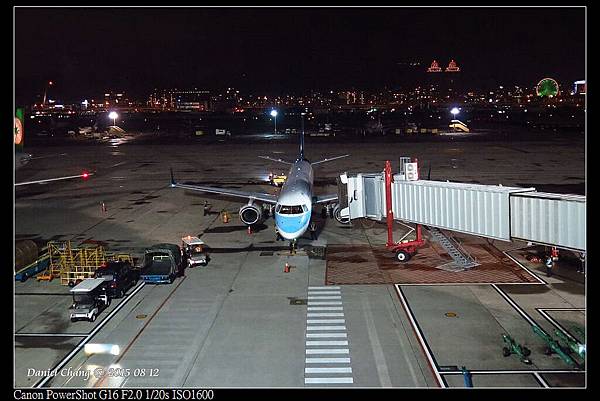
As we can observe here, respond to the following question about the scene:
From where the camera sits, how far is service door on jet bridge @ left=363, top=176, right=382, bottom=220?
37.3 metres

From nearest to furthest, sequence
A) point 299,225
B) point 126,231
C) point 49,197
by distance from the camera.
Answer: point 299,225, point 126,231, point 49,197

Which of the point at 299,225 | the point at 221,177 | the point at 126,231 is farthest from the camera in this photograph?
the point at 221,177

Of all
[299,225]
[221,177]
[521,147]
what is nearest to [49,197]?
[221,177]

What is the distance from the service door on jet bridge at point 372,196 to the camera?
37.3 meters

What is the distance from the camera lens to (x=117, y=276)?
30.5m

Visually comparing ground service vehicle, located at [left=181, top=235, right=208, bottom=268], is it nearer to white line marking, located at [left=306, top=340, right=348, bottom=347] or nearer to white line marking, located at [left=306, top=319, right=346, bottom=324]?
white line marking, located at [left=306, top=319, right=346, bottom=324]

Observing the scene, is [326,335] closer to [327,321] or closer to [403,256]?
[327,321]

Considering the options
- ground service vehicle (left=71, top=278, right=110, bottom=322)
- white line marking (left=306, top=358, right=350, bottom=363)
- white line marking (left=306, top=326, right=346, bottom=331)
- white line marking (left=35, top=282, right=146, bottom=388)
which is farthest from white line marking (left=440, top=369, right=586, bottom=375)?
ground service vehicle (left=71, top=278, right=110, bottom=322)

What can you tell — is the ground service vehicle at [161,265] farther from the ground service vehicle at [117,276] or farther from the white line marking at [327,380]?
the white line marking at [327,380]

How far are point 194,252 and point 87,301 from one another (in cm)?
1073

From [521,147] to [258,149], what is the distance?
179ft

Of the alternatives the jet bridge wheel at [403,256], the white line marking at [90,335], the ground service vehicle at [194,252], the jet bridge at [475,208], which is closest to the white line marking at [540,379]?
the jet bridge at [475,208]

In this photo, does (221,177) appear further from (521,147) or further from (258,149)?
(521,147)

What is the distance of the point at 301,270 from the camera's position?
34562mm
